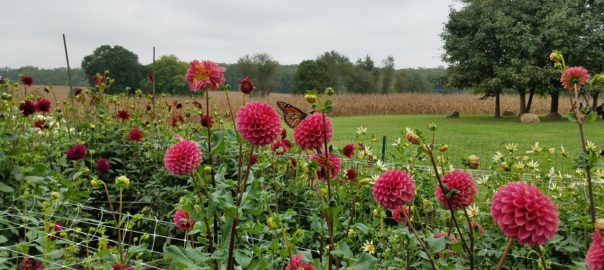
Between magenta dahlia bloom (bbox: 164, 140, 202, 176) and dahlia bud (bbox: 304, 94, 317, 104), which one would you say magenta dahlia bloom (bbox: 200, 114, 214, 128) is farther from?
dahlia bud (bbox: 304, 94, 317, 104)

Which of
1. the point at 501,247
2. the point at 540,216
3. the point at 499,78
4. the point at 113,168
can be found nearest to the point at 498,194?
the point at 540,216

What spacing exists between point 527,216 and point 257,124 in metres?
0.66

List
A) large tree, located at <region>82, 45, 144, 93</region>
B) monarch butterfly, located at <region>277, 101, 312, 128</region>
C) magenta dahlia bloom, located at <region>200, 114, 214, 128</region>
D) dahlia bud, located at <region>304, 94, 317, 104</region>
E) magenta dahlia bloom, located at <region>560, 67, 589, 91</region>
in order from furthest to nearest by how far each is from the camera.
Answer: large tree, located at <region>82, 45, 144, 93</region> → monarch butterfly, located at <region>277, 101, 312, 128</region> → magenta dahlia bloom, located at <region>560, 67, 589, 91</region> → magenta dahlia bloom, located at <region>200, 114, 214, 128</region> → dahlia bud, located at <region>304, 94, 317, 104</region>

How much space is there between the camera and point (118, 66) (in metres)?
31.4

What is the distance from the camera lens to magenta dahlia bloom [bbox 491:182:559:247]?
2.97 feet

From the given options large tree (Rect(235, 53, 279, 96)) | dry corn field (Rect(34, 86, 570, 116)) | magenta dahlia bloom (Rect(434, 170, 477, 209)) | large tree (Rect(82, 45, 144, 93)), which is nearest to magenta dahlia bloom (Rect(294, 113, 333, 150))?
magenta dahlia bloom (Rect(434, 170, 477, 209))

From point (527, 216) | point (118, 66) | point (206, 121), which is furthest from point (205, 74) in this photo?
point (118, 66)

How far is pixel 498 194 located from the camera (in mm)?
954

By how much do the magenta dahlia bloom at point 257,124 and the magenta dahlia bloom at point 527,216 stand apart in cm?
59

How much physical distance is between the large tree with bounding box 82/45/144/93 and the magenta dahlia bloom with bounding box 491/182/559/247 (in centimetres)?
2898

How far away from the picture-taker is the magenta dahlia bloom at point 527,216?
90 cm

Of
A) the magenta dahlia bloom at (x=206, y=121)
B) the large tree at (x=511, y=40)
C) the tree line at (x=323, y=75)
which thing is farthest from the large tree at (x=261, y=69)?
the magenta dahlia bloom at (x=206, y=121)

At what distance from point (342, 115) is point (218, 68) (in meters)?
25.8

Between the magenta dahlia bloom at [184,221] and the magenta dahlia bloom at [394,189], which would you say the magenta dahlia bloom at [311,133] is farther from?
the magenta dahlia bloom at [184,221]
